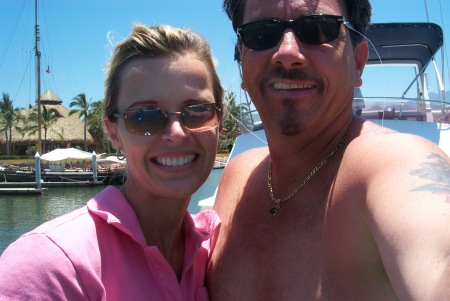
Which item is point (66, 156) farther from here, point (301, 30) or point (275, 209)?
point (301, 30)

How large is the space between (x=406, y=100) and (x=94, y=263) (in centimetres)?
434

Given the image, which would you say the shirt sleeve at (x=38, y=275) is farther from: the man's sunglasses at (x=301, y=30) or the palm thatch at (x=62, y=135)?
the palm thatch at (x=62, y=135)

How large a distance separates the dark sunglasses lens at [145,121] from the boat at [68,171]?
30.6 m

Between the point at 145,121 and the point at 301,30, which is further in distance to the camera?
the point at 301,30

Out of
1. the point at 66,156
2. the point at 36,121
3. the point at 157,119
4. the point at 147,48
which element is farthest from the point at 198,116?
the point at 36,121

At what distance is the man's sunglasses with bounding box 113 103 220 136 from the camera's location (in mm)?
2020

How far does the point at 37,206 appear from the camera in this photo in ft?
82.1

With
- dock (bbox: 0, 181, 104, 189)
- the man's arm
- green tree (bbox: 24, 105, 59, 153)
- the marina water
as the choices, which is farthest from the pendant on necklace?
green tree (bbox: 24, 105, 59, 153)

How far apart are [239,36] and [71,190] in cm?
3088

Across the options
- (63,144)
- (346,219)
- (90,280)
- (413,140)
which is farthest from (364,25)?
(63,144)

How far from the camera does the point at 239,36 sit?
7.80ft

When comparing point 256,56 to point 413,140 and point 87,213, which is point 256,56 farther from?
point 87,213

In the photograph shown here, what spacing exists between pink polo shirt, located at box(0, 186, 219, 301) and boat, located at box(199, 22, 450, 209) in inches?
135

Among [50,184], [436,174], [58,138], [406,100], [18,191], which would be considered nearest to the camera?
[436,174]
